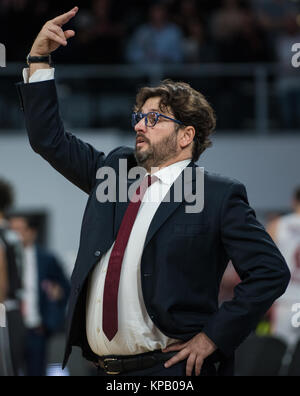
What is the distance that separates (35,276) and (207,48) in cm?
415

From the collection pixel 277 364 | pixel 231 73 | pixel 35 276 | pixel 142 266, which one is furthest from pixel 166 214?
pixel 231 73

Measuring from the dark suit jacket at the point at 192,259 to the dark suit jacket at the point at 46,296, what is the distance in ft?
15.7

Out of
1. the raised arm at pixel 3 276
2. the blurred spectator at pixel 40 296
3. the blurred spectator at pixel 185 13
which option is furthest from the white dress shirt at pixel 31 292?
the blurred spectator at pixel 185 13

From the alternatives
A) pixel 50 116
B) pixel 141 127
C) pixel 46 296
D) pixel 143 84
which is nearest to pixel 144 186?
pixel 141 127

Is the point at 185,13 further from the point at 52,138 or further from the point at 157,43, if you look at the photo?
the point at 52,138

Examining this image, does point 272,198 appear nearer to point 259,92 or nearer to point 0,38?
point 259,92

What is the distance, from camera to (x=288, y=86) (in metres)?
10.7

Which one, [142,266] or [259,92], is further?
[259,92]

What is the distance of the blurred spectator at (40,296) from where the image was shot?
8273mm

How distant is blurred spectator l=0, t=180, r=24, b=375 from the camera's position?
20.5 feet

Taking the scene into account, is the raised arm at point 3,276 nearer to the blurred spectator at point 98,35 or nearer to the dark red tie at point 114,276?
the dark red tie at point 114,276

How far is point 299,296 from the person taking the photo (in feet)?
23.3

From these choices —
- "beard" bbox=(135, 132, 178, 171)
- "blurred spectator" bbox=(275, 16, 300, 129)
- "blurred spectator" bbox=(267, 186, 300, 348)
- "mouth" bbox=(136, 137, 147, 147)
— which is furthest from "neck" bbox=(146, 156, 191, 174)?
"blurred spectator" bbox=(275, 16, 300, 129)

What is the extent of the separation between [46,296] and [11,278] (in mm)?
2144
